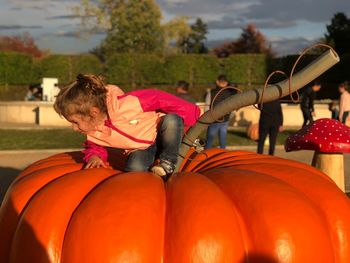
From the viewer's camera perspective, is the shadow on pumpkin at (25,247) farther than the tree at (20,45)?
No

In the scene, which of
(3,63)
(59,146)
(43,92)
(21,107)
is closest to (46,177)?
(59,146)

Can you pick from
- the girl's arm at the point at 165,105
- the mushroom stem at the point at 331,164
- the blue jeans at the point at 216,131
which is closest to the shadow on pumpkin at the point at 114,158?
the girl's arm at the point at 165,105

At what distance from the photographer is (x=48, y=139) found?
14.4 m

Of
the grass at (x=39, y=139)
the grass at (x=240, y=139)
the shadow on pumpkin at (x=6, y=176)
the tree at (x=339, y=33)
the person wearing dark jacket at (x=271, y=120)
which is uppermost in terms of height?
the tree at (x=339, y=33)

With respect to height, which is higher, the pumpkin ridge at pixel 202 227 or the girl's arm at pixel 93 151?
the girl's arm at pixel 93 151

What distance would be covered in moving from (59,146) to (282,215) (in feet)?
35.4

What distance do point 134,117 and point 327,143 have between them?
196 cm

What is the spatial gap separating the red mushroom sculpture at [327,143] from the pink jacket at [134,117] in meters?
1.51

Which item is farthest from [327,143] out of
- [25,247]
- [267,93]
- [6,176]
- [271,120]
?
[6,176]

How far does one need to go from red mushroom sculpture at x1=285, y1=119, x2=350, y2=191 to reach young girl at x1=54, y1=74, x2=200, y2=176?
4.97ft

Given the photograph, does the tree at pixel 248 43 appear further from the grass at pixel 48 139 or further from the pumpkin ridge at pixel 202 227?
the pumpkin ridge at pixel 202 227

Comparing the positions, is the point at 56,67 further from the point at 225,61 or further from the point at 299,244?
the point at 299,244

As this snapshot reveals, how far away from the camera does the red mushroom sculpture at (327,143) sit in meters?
4.48

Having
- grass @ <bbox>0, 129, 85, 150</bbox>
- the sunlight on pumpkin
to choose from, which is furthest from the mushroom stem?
grass @ <bbox>0, 129, 85, 150</bbox>
